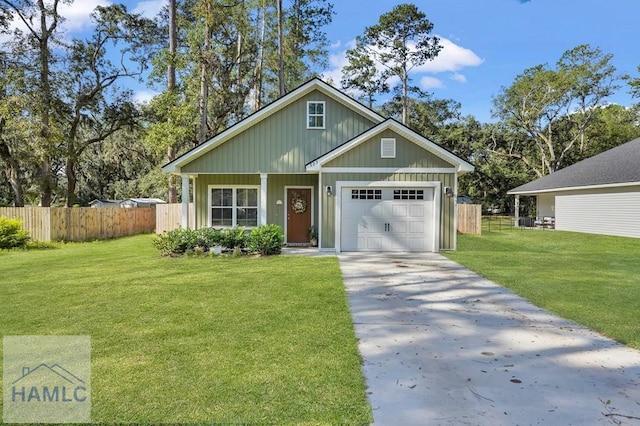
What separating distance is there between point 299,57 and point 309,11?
9.12 feet

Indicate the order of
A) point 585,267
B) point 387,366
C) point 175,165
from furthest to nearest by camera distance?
1. point 175,165
2. point 585,267
3. point 387,366

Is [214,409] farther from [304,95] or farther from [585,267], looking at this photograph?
[304,95]

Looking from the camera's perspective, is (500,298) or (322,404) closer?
(322,404)

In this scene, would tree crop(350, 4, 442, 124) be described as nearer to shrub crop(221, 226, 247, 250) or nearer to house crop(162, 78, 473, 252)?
house crop(162, 78, 473, 252)

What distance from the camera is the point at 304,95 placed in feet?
44.1

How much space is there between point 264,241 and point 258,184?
3.61 meters

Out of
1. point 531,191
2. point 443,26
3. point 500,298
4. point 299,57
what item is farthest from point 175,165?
point 443,26

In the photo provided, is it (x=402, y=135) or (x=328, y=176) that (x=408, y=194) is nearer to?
(x=402, y=135)

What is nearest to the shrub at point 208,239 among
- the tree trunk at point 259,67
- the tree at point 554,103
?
the tree trunk at point 259,67

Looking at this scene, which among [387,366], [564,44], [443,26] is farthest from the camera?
[564,44]

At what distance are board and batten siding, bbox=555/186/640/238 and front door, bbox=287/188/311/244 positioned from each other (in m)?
15.2

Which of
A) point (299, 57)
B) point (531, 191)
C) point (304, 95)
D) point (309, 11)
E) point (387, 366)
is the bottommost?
point (387, 366)

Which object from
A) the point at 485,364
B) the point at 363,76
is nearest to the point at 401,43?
the point at 363,76

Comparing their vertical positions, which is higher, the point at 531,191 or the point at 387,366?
the point at 531,191
